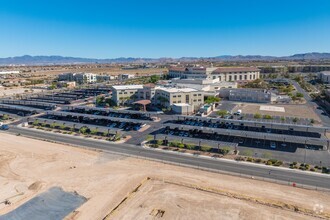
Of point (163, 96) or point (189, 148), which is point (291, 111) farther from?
point (189, 148)

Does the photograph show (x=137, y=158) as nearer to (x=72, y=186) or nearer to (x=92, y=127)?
(x=72, y=186)

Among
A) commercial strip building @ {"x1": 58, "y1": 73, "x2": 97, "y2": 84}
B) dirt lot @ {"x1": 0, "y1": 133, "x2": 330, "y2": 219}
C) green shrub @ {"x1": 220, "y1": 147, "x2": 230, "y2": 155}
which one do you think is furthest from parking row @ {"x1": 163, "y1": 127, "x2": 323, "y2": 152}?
commercial strip building @ {"x1": 58, "y1": 73, "x2": 97, "y2": 84}

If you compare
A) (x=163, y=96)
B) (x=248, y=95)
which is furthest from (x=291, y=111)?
(x=163, y=96)

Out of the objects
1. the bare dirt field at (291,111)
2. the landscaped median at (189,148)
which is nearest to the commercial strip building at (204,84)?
the bare dirt field at (291,111)

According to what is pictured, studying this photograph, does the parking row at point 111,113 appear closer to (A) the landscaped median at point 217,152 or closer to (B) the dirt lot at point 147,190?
(A) the landscaped median at point 217,152

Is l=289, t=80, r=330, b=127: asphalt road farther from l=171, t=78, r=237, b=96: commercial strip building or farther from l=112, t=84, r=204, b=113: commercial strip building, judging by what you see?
l=112, t=84, r=204, b=113: commercial strip building
